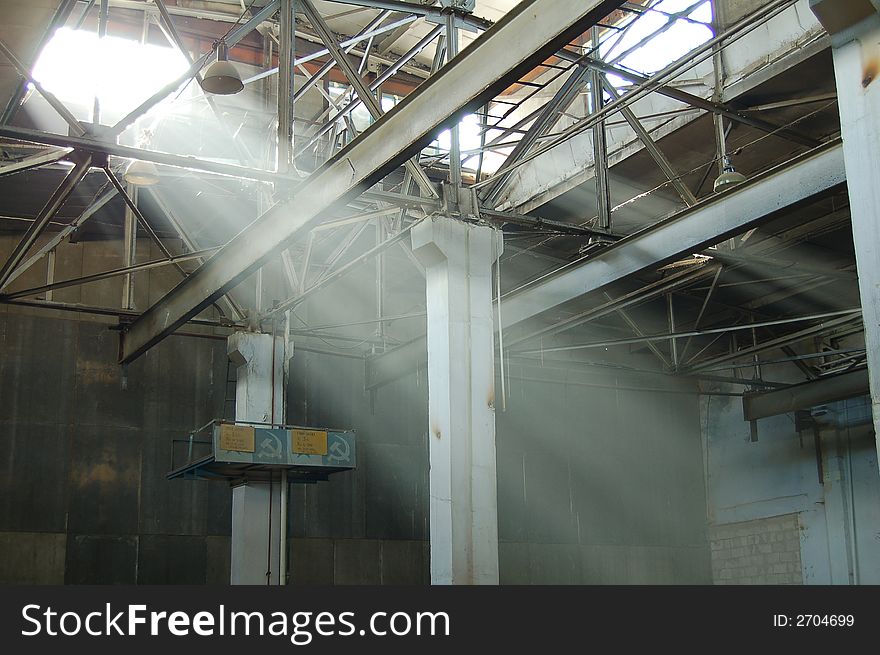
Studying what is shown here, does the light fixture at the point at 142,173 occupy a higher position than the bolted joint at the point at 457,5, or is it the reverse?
the bolted joint at the point at 457,5

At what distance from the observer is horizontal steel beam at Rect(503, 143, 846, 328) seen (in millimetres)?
13367

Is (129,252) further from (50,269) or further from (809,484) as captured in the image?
(809,484)

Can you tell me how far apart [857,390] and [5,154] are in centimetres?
1903

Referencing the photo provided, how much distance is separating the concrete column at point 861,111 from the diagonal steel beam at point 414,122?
79.5 inches

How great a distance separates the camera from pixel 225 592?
8695 mm

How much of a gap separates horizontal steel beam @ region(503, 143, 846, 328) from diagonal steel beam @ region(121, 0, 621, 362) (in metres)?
4.63

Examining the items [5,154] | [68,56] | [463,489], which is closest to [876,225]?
[463,489]

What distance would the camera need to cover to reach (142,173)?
1858 cm

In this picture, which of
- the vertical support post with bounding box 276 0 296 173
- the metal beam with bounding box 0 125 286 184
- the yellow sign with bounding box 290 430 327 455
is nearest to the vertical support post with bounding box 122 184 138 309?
the yellow sign with bounding box 290 430 327 455

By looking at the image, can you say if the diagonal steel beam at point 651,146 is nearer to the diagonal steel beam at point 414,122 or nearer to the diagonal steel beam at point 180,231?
the diagonal steel beam at point 414,122

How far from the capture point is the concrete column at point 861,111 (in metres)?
8.93

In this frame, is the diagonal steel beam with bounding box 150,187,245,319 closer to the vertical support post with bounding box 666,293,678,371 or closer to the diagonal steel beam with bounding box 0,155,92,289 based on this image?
the diagonal steel beam with bounding box 0,155,92,289

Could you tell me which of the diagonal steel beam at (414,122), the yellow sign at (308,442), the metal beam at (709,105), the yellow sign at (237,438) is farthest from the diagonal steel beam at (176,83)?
the yellow sign at (308,442)

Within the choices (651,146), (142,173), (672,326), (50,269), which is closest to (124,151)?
(142,173)
